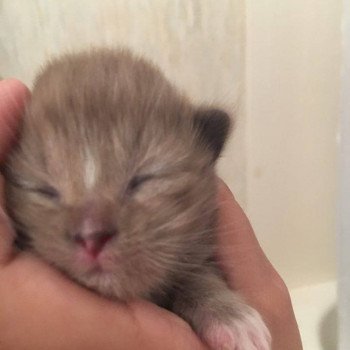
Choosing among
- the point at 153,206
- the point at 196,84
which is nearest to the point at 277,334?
the point at 153,206

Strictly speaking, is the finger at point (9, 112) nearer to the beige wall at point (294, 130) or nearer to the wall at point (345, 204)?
the wall at point (345, 204)

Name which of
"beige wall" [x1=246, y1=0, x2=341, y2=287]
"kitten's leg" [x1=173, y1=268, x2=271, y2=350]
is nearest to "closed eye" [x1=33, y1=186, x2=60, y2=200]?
"kitten's leg" [x1=173, y1=268, x2=271, y2=350]

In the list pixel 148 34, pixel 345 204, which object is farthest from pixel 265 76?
pixel 345 204

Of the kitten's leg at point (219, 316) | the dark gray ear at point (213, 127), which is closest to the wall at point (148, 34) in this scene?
the dark gray ear at point (213, 127)

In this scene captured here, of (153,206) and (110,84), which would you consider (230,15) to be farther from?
(153,206)

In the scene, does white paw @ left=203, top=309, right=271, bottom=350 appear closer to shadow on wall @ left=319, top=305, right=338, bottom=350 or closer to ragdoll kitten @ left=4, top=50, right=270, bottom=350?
ragdoll kitten @ left=4, top=50, right=270, bottom=350

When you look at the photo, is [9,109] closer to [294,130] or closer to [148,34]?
[148,34]
